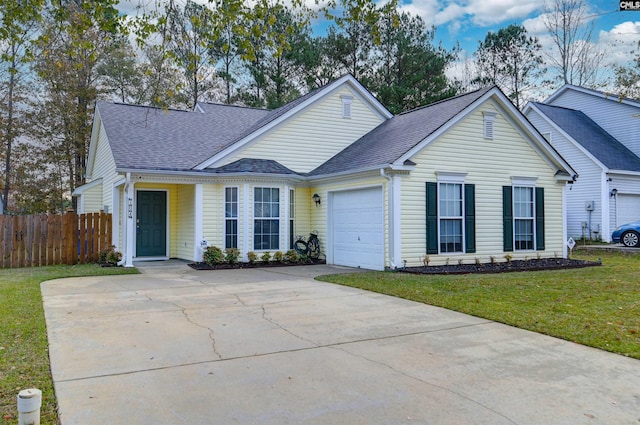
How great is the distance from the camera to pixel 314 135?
15.5 meters

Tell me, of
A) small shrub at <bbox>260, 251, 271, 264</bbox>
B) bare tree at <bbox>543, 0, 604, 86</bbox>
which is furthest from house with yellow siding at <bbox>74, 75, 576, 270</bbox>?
bare tree at <bbox>543, 0, 604, 86</bbox>

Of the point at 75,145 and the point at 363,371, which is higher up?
the point at 75,145

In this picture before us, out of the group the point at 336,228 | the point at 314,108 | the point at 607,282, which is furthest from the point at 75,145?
the point at 607,282

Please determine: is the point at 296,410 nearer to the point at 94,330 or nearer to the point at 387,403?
the point at 387,403

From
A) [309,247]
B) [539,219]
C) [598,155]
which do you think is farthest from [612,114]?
[309,247]

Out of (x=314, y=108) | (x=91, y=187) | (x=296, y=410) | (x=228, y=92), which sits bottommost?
(x=296, y=410)

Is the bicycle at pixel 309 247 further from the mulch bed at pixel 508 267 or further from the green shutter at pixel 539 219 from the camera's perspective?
the green shutter at pixel 539 219

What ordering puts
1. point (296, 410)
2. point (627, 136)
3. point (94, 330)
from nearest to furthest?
point (296, 410)
point (94, 330)
point (627, 136)

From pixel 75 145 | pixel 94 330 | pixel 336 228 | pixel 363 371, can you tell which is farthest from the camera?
pixel 75 145

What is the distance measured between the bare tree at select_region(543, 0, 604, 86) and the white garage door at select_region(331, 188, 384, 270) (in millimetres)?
21839

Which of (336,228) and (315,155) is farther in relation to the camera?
(315,155)

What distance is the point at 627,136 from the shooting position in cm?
2294

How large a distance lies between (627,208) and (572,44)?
42.3ft

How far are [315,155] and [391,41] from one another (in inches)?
650
